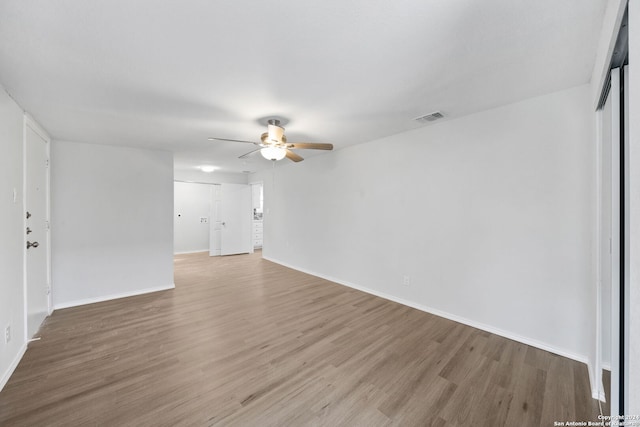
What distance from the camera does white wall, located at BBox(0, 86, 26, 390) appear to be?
1913mm

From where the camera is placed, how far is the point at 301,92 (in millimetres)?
2209

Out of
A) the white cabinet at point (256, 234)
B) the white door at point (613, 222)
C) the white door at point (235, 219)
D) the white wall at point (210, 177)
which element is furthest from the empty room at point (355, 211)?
the white cabinet at point (256, 234)

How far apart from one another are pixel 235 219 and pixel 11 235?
A: 5064mm

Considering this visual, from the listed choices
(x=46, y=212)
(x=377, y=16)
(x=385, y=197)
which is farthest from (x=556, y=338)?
(x=46, y=212)

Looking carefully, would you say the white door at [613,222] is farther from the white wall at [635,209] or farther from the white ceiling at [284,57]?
the white wall at [635,209]

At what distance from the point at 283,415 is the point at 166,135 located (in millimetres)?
3488

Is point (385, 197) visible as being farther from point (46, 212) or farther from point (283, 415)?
point (46, 212)

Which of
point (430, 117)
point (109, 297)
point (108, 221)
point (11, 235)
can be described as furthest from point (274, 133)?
point (109, 297)

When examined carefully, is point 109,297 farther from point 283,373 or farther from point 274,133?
point 274,133

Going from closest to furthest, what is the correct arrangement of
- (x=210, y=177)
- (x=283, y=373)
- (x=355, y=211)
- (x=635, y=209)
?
(x=635, y=209)
(x=283, y=373)
(x=355, y=211)
(x=210, y=177)

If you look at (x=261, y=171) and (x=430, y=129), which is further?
(x=261, y=171)

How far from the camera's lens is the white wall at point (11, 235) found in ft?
6.28

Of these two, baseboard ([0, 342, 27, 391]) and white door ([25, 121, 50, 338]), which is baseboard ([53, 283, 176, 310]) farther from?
baseboard ([0, 342, 27, 391])

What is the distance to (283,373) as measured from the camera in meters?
2.01
